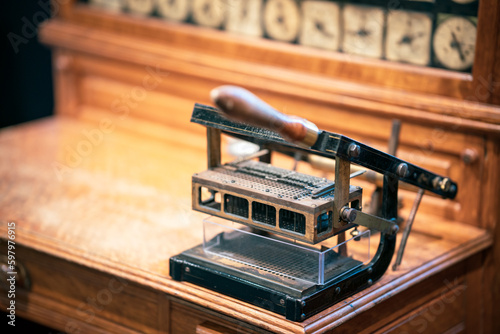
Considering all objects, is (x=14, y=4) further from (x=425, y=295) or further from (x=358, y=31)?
(x=425, y=295)

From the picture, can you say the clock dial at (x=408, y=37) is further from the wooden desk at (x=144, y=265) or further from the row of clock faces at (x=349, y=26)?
the wooden desk at (x=144, y=265)

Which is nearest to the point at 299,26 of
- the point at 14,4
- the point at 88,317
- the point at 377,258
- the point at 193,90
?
the point at 193,90

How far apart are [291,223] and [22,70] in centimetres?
281

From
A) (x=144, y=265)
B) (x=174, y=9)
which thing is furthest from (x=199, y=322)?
(x=174, y=9)

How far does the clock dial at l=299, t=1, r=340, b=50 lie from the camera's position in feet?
8.58

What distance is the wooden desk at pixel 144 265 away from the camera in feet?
6.58


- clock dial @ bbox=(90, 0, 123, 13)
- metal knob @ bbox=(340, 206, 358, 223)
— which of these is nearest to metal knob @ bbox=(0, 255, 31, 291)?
metal knob @ bbox=(340, 206, 358, 223)

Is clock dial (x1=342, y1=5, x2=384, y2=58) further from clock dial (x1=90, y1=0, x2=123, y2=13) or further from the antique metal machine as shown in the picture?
clock dial (x1=90, y1=0, x2=123, y2=13)

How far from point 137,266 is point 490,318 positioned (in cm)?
112

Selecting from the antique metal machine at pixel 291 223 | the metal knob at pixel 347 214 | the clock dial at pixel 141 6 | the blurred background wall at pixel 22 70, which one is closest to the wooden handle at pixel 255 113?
the antique metal machine at pixel 291 223

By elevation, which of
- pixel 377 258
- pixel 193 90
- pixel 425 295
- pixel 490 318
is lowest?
pixel 490 318

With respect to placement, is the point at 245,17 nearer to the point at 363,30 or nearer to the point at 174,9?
the point at 174,9

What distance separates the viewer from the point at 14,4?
4.07m

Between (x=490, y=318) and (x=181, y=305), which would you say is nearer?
(x=181, y=305)
